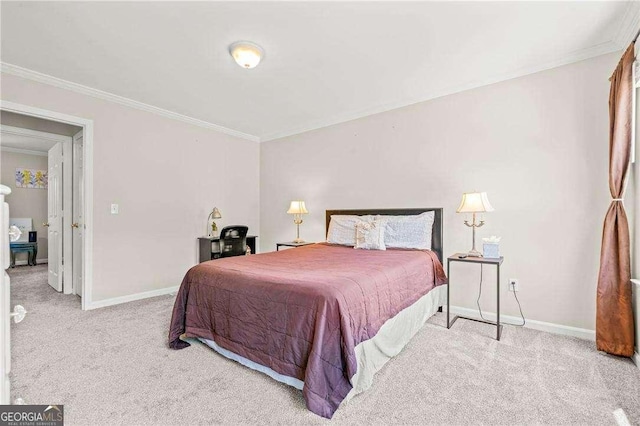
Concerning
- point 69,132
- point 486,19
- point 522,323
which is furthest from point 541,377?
point 69,132

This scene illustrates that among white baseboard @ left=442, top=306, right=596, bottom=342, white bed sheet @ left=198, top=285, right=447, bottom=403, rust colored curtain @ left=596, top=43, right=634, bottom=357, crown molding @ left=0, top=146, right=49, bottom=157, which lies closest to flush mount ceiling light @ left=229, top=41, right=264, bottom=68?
white bed sheet @ left=198, top=285, right=447, bottom=403

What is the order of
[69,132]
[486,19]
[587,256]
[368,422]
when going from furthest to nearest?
[69,132], [587,256], [486,19], [368,422]

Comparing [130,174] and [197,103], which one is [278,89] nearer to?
[197,103]

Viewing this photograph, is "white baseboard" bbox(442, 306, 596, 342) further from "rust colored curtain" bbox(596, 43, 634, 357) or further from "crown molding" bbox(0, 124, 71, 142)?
"crown molding" bbox(0, 124, 71, 142)

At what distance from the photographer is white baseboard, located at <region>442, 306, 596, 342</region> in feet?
8.29

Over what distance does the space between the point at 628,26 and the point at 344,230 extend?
2.93 meters

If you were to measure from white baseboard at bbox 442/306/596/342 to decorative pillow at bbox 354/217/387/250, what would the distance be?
109cm

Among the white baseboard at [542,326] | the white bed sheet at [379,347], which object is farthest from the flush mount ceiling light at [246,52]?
the white baseboard at [542,326]

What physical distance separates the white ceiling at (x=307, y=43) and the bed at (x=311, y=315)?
5.93 ft

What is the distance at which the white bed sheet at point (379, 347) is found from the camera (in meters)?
1.76

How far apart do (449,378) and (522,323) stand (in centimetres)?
138

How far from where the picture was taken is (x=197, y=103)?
147 inches

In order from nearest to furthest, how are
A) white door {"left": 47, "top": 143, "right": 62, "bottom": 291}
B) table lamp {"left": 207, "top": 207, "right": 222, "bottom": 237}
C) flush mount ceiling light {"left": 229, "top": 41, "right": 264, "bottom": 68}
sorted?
flush mount ceiling light {"left": 229, "top": 41, "right": 264, "bottom": 68}, white door {"left": 47, "top": 143, "right": 62, "bottom": 291}, table lamp {"left": 207, "top": 207, "right": 222, "bottom": 237}

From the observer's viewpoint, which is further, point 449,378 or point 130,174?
point 130,174
